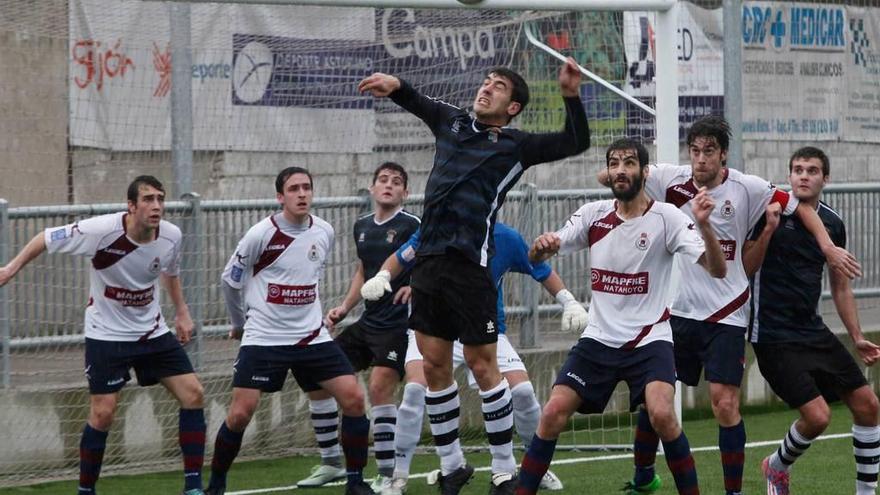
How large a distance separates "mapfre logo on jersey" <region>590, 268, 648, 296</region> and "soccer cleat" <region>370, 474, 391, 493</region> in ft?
7.80

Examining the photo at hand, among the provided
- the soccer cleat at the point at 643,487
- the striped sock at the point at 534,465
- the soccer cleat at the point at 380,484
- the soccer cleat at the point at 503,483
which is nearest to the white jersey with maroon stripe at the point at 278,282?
the soccer cleat at the point at 380,484

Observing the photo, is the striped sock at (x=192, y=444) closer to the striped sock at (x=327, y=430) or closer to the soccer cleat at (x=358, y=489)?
the soccer cleat at (x=358, y=489)

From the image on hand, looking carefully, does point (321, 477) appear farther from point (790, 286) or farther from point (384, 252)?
point (790, 286)

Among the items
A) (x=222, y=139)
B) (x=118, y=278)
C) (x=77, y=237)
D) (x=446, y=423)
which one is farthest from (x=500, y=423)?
(x=222, y=139)

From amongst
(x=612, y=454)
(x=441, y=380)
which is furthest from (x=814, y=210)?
(x=612, y=454)

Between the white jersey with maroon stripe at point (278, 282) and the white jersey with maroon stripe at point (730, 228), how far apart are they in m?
2.17

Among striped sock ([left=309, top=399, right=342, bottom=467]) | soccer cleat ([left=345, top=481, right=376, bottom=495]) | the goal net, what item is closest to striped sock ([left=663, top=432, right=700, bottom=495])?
soccer cleat ([left=345, top=481, right=376, bottom=495])

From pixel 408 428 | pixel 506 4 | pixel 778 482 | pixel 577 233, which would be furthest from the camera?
pixel 506 4

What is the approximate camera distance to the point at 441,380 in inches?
354

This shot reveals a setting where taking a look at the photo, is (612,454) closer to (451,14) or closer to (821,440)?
(821,440)

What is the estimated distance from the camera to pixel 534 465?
8.28 metres

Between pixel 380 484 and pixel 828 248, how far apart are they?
3.12 m

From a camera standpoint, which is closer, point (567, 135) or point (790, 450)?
point (567, 135)

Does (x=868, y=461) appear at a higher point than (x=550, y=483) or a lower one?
higher
